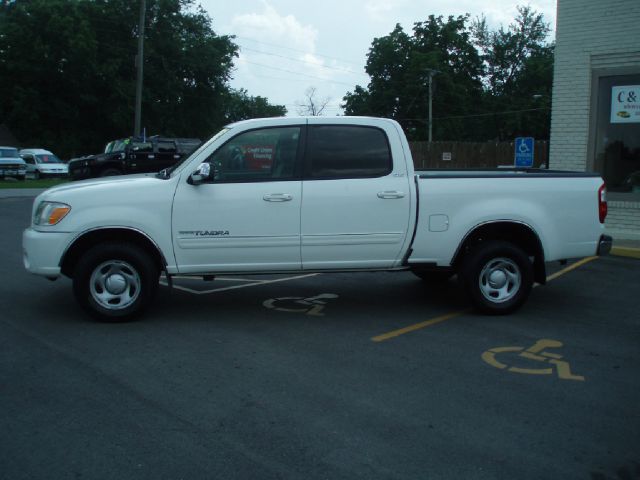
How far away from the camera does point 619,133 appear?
1310 cm

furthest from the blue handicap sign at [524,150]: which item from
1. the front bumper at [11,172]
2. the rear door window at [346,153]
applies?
the front bumper at [11,172]

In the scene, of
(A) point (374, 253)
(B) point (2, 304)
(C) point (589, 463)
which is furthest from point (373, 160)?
(B) point (2, 304)

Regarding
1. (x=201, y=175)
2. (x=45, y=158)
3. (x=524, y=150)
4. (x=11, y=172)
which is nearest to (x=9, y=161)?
(x=11, y=172)

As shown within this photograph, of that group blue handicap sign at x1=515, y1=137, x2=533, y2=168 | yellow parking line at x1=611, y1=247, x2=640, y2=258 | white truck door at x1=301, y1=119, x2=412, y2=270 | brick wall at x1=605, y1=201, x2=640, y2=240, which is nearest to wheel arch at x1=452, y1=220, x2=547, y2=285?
white truck door at x1=301, y1=119, x2=412, y2=270

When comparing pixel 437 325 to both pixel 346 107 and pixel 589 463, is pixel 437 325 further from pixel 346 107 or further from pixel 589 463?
pixel 346 107

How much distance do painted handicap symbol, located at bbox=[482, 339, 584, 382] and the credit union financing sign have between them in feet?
27.1

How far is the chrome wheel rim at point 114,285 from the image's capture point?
259 inches

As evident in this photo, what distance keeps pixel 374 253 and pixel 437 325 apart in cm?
94

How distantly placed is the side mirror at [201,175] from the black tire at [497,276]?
9.04 ft

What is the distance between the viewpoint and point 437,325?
676 cm

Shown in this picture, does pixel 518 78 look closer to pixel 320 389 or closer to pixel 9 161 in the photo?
pixel 9 161

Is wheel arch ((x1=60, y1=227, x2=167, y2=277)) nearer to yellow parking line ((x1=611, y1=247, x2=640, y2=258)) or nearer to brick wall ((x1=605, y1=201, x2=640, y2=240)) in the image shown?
yellow parking line ((x1=611, y1=247, x2=640, y2=258))

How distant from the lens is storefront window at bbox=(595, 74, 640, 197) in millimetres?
12805

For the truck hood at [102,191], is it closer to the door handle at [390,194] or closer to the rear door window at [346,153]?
the rear door window at [346,153]
